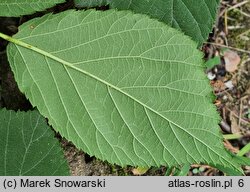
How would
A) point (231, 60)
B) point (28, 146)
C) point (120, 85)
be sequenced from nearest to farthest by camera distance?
point (120, 85)
point (28, 146)
point (231, 60)

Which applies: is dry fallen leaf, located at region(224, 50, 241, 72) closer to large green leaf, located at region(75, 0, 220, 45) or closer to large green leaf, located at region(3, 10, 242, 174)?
large green leaf, located at region(75, 0, 220, 45)

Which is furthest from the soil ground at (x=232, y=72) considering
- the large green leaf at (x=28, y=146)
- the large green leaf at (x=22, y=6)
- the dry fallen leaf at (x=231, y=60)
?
the large green leaf at (x=22, y=6)

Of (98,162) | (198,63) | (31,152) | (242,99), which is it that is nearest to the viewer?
(198,63)

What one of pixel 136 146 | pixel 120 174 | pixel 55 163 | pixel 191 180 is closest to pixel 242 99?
pixel 191 180

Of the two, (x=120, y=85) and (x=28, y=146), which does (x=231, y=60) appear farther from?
(x=28, y=146)

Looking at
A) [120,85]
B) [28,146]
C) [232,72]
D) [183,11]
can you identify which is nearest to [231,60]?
[232,72]

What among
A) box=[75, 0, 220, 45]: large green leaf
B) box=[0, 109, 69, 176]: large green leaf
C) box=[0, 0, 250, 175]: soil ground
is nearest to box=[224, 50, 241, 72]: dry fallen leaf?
box=[0, 0, 250, 175]: soil ground

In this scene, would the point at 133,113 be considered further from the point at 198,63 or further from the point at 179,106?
the point at 198,63
